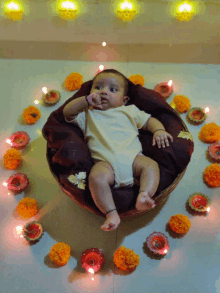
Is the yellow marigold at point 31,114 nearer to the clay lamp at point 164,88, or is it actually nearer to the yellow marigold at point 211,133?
the clay lamp at point 164,88

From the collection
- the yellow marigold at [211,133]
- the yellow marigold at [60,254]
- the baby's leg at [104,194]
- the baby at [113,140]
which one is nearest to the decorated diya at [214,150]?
the yellow marigold at [211,133]

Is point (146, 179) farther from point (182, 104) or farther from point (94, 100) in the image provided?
point (182, 104)

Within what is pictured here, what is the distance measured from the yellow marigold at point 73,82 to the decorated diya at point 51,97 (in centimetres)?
8

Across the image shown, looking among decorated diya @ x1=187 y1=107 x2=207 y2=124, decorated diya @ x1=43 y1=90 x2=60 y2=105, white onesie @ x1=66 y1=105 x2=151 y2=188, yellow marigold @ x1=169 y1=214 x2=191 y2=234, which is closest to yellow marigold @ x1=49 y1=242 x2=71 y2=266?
white onesie @ x1=66 y1=105 x2=151 y2=188

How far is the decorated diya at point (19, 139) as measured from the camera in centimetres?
133

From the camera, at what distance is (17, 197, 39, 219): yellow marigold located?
1134mm

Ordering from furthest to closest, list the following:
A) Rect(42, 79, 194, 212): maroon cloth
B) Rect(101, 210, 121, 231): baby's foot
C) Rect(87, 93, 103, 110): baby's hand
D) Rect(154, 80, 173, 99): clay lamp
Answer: Rect(154, 80, 173, 99): clay lamp → Rect(87, 93, 103, 110): baby's hand → Rect(42, 79, 194, 212): maroon cloth → Rect(101, 210, 121, 231): baby's foot

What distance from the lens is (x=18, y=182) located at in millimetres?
1238

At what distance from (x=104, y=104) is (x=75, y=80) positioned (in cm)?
44

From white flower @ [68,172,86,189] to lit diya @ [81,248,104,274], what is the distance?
0.27 m

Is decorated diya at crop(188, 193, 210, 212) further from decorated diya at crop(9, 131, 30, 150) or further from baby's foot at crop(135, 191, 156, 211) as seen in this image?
decorated diya at crop(9, 131, 30, 150)

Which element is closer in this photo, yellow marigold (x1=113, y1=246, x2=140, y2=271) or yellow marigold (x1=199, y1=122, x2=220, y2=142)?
Result: yellow marigold (x1=113, y1=246, x2=140, y2=271)

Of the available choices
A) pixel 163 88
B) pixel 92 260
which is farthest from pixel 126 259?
pixel 163 88

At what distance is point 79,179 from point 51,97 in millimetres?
682
